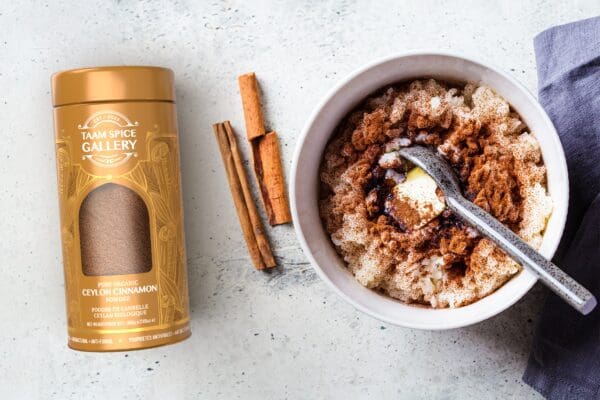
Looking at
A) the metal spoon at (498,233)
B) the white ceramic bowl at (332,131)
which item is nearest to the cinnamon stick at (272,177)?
the white ceramic bowl at (332,131)

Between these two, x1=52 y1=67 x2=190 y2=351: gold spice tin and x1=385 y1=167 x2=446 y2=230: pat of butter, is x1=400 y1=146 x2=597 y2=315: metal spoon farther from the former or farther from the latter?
x1=52 y1=67 x2=190 y2=351: gold spice tin

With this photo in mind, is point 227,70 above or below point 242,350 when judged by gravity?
above

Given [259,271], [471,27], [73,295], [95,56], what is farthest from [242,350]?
[471,27]

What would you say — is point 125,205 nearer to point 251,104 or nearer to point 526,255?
point 251,104

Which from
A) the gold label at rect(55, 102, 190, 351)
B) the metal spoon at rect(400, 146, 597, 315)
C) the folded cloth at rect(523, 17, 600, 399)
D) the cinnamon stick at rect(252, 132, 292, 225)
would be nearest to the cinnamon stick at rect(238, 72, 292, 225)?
the cinnamon stick at rect(252, 132, 292, 225)

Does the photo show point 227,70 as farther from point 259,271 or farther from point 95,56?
point 259,271

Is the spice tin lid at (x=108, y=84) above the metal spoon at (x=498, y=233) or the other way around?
above

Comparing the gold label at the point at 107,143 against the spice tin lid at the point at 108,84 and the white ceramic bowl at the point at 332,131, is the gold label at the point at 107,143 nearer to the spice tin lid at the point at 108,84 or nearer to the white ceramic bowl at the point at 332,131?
the spice tin lid at the point at 108,84
